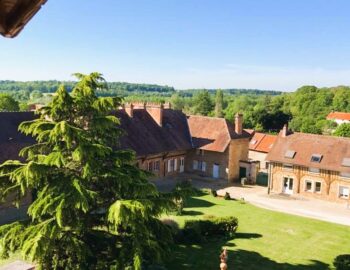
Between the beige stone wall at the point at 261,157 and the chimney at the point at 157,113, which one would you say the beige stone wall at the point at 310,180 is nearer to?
the chimney at the point at 157,113

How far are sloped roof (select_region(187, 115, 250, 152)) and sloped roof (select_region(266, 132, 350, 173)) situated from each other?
18.4 ft

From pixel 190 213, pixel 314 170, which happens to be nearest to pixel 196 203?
pixel 190 213

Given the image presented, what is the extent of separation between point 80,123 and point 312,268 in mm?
13388

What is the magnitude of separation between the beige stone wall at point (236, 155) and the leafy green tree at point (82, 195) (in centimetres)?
2540

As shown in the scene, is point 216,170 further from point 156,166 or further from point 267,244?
point 267,244

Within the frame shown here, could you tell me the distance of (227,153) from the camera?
133 ft

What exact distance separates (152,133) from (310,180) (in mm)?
15362

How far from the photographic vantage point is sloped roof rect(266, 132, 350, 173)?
34013mm

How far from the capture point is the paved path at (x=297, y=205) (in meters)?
30.2

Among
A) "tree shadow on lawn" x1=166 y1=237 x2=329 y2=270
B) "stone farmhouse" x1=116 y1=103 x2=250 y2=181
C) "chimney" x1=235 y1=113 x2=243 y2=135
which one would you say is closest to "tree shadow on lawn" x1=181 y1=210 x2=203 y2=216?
"tree shadow on lawn" x1=166 y1=237 x2=329 y2=270

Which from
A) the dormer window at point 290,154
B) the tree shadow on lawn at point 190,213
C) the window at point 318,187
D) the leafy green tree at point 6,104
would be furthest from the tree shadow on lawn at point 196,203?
the leafy green tree at point 6,104

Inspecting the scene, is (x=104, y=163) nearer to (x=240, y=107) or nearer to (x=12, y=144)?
(x=12, y=144)

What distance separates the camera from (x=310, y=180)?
115 feet

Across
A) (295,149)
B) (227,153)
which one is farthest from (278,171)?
(227,153)
